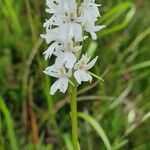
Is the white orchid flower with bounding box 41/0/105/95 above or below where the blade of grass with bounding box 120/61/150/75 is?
above

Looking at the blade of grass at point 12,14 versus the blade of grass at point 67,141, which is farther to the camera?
the blade of grass at point 12,14

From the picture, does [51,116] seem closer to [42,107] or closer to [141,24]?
[42,107]

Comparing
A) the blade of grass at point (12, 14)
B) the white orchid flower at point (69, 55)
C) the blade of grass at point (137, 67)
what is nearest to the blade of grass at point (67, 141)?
the blade of grass at point (137, 67)

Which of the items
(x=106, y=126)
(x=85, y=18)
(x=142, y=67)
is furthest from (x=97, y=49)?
(x=85, y=18)

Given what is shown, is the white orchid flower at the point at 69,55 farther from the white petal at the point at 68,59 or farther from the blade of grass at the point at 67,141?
the blade of grass at the point at 67,141

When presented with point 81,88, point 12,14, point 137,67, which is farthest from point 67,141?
point 12,14

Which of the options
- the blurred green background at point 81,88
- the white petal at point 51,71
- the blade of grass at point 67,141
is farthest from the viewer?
the blurred green background at point 81,88

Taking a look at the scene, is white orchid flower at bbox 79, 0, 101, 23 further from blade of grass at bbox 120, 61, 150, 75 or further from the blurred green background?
blade of grass at bbox 120, 61, 150, 75

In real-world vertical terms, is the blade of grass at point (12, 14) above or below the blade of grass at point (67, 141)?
above

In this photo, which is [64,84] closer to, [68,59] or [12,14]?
[68,59]

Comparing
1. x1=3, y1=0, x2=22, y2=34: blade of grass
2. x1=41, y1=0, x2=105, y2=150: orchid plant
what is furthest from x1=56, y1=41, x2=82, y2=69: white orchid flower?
x1=3, y1=0, x2=22, y2=34: blade of grass
